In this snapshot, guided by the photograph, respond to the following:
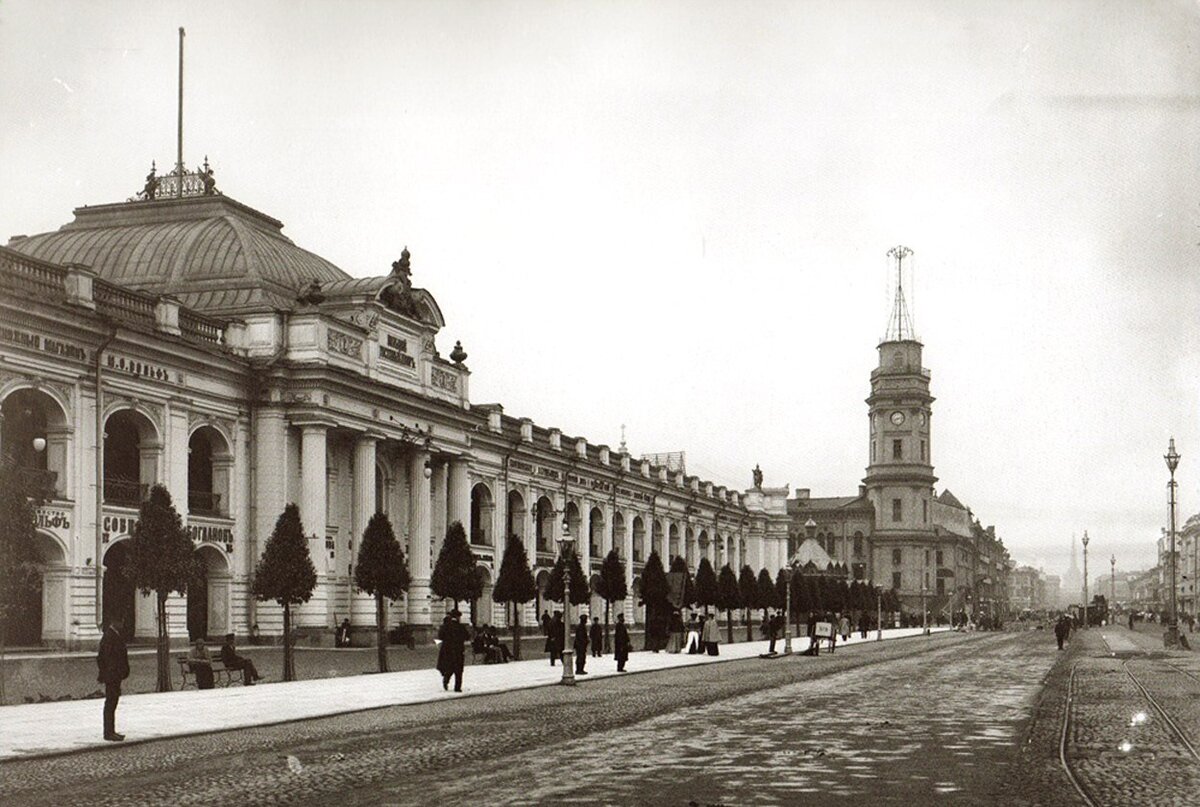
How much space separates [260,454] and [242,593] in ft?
15.4

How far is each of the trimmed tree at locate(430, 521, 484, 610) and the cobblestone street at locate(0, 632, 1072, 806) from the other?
16467mm

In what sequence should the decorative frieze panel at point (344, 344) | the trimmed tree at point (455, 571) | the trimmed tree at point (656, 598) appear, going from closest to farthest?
the trimmed tree at point (455, 571) → the decorative frieze panel at point (344, 344) → the trimmed tree at point (656, 598)

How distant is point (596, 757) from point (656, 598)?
124 ft

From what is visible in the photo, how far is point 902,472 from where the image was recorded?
544ft

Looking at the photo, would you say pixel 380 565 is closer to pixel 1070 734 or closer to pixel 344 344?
pixel 344 344

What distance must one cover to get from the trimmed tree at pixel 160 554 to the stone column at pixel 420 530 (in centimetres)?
2891

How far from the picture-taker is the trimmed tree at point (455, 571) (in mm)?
44250

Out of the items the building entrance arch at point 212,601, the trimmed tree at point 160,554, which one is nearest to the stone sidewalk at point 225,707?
the trimmed tree at point 160,554

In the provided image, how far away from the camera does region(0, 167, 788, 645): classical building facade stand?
40062 mm

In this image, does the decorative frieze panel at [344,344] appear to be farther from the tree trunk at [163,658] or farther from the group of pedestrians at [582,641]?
the tree trunk at [163,658]

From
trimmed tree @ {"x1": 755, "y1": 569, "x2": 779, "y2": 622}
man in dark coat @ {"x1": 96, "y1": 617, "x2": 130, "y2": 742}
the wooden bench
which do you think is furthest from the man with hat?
trimmed tree @ {"x1": 755, "y1": 569, "x2": 779, "y2": 622}

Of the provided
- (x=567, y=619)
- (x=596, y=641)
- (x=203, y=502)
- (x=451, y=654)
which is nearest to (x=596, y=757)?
(x=451, y=654)

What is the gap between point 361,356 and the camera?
5406 centimetres

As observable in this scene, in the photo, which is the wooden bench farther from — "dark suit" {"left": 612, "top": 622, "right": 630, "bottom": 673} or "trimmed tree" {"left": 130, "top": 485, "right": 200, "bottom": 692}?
"dark suit" {"left": 612, "top": 622, "right": 630, "bottom": 673}
